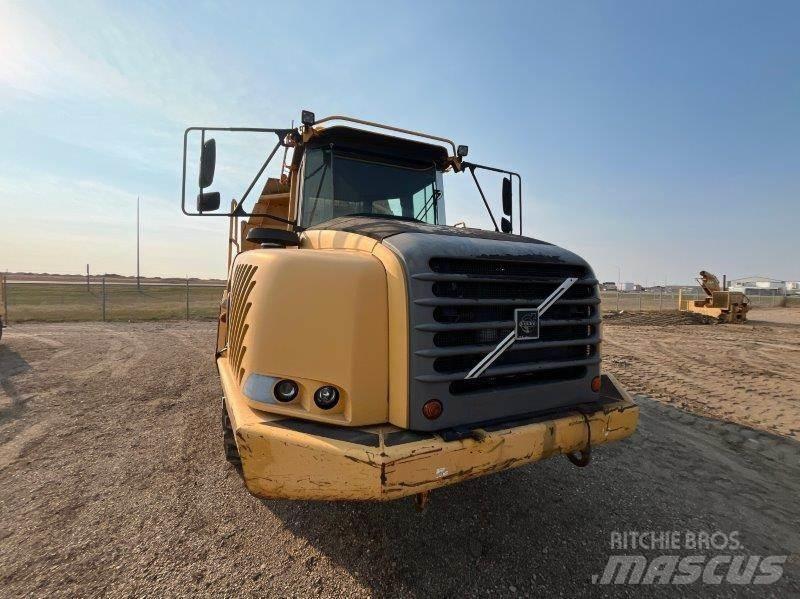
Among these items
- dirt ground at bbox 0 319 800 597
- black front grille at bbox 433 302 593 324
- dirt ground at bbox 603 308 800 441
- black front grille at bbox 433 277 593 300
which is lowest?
dirt ground at bbox 0 319 800 597

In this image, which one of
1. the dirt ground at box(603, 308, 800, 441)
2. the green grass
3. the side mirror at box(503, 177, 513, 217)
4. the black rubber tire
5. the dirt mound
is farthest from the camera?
the dirt mound

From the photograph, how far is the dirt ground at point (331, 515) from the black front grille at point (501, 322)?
1.07 m

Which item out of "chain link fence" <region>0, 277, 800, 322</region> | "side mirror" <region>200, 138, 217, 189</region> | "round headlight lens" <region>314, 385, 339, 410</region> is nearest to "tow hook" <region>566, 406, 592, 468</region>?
"round headlight lens" <region>314, 385, 339, 410</region>

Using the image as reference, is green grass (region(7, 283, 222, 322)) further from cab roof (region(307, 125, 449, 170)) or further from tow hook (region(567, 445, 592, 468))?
tow hook (region(567, 445, 592, 468))

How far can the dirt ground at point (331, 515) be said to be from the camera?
2.33 metres

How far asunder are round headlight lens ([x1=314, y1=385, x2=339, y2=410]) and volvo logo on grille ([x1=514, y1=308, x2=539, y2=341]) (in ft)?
3.59

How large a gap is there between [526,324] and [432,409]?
78cm

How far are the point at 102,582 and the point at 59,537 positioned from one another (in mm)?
678

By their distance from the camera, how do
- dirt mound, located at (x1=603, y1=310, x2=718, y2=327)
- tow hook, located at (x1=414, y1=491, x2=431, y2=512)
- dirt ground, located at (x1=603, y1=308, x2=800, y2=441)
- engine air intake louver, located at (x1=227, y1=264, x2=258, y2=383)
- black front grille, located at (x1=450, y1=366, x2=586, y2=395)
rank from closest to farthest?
tow hook, located at (x1=414, y1=491, x2=431, y2=512), black front grille, located at (x1=450, y1=366, x2=586, y2=395), engine air intake louver, located at (x1=227, y1=264, x2=258, y2=383), dirt ground, located at (x1=603, y1=308, x2=800, y2=441), dirt mound, located at (x1=603, y1=310, x2=718, y2=327)

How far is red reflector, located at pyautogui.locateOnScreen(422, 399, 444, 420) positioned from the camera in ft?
7.20

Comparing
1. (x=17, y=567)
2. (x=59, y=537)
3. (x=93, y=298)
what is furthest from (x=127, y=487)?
(x=93, y=298)

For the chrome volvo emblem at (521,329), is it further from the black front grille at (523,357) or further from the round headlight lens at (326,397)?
the round headlight lens at (326,397)

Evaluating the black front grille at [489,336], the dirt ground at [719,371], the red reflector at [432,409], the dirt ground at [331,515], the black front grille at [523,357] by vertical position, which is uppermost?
the black front grille at [489,336]

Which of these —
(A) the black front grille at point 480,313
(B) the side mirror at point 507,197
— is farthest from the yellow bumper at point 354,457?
(B) the side mirror at point 507,197
